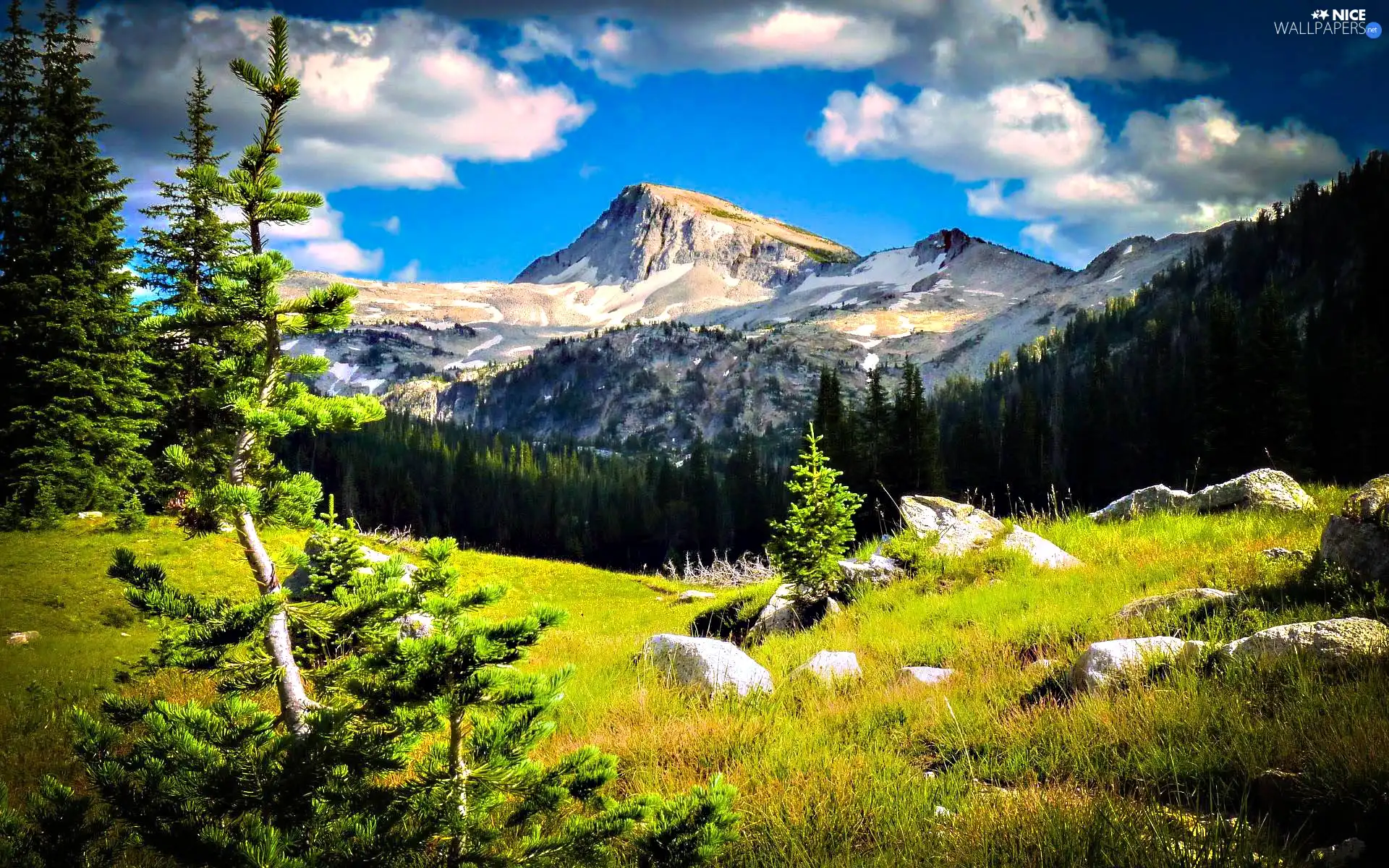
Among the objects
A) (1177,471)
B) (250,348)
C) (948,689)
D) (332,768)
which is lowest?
(1177,471)

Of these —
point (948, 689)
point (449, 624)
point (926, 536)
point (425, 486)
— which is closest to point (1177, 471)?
point (926, 536)

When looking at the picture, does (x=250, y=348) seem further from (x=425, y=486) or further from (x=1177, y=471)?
(x=425, y=486)

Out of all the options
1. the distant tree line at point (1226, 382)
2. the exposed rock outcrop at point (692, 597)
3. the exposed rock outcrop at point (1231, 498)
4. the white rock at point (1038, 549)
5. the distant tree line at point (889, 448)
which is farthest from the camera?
the distant tree line at point (889, 448)

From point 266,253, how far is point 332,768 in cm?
278

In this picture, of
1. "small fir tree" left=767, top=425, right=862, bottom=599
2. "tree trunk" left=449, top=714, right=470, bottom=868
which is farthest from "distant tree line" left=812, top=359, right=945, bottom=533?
"tree trunk" left=449, top=714, right=470, bottom=868

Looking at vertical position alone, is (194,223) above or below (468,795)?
above

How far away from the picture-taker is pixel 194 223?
3234 centimetres

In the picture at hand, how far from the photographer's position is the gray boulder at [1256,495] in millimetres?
11586

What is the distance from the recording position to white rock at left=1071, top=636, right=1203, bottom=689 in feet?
19.1

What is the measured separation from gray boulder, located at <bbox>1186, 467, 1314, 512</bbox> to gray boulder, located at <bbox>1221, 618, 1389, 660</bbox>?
7.63 m

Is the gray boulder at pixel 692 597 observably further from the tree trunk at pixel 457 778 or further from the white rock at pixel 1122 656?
the tree trunk at pixel 457 778

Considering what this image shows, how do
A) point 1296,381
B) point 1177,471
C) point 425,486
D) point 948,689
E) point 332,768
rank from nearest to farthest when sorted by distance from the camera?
point 332,768
point 948,689
point 1296,381
point 1177,471
point 425,486

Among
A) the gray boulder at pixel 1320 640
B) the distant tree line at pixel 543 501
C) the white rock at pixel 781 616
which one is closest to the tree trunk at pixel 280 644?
the gray boulder at pixel 1320 640

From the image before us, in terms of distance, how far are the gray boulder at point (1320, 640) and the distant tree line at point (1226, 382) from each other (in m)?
7.10
